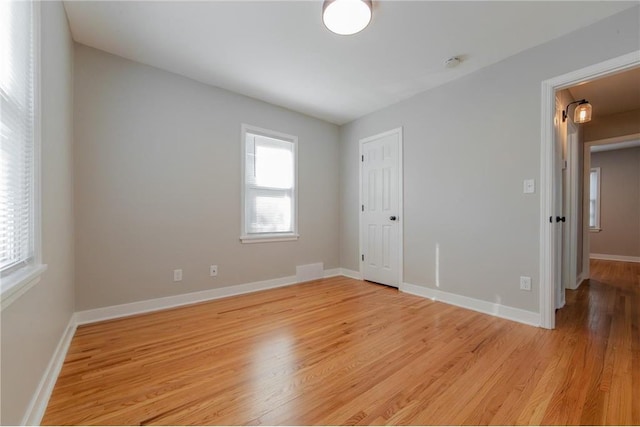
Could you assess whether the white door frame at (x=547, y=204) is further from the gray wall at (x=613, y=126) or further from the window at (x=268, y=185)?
the window at (x=268, y=185)

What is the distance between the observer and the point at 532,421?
127cm

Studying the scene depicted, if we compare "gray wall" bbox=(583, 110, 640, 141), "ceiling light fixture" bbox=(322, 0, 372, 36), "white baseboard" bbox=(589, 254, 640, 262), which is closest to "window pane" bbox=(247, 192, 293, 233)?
"ceiling light fixture" bbox=(322, 0, 372, 36)

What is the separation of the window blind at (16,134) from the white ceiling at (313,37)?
1.06 meters

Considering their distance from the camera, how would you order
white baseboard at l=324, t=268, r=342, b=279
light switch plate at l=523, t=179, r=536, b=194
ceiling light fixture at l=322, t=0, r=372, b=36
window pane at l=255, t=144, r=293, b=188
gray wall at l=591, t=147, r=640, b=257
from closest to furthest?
ceiling light fixture at l=322, t=0, r=372, b=36
light switch plate at l=523, t=179, r=536, b=194
window pane at l=255, t=144, r=293, b=188
white baseboard at l=324, t=268, r=342, b=279
gray wall at l=591, t=147, r=640, b=257

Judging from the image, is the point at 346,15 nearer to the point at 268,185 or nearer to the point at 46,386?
the point at 268,185

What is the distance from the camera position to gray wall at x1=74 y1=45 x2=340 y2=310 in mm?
2453

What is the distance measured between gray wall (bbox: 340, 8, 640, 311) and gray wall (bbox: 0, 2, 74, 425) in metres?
3.32

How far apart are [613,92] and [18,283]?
5.43 metres

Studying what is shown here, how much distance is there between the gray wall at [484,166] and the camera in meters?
2.34

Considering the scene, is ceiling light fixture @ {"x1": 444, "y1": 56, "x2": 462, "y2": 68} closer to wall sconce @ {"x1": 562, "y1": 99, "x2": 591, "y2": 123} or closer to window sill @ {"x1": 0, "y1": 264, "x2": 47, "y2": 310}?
wall sconce @ {"x1": 562, "y1": 99, "x2": 591, "y2": 123}

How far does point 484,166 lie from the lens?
9.09 ft

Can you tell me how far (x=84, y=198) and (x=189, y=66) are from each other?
1636mm

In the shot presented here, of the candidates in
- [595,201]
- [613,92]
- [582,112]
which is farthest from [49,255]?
[595,201]

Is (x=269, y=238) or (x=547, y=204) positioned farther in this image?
(x=269, y=238)
